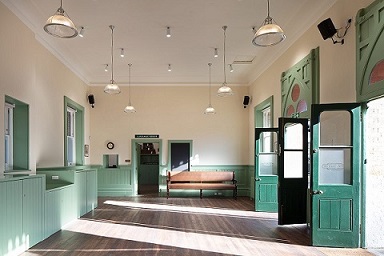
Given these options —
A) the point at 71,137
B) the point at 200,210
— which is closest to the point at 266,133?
the point at 200,210

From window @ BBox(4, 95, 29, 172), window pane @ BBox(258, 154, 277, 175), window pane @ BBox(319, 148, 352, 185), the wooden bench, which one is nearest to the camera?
window pane @ BBox(319, 148, 352, 185)

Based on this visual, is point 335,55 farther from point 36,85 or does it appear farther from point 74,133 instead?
point 74,133

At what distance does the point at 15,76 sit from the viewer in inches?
211

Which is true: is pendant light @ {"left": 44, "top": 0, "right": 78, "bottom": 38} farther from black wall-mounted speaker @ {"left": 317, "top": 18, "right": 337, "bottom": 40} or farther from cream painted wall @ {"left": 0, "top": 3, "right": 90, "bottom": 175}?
black wall-mounted speaker @ {"left": 317, "top": 18, "right": 337, "bottom": 40}

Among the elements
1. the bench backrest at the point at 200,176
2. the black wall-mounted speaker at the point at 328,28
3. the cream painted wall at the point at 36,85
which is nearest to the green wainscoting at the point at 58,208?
the cream painted wall at the point at 36,85

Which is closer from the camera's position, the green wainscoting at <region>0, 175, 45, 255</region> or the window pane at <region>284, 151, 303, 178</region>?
the green wainscoting at <region>0, 175, 45, 255</region>

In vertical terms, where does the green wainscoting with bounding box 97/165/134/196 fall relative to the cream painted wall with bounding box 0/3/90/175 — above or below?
below

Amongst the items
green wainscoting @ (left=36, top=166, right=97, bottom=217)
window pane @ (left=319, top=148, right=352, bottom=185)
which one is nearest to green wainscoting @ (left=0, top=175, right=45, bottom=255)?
green wainscoting @ (left=36, top=166, right=97, bottom=217)

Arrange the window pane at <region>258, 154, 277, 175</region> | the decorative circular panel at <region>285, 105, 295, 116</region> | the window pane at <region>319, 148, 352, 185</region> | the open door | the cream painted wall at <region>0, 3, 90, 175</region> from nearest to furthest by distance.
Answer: the window pane at <region>319, 148, 352, 185</region>
the cream painted wall at <region>0, 3, 90, 175</region>
the open door
the decorative circular panel at <region>285, 105, 295, 116</region>
the window pane at <region>258, 154, 277, 175</region>

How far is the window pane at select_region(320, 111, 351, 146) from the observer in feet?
15.5

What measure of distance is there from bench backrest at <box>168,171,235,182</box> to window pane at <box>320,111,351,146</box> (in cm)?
562

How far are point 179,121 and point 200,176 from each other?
207cm

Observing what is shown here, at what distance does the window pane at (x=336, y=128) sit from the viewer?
15.5ft

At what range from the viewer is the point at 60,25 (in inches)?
156
